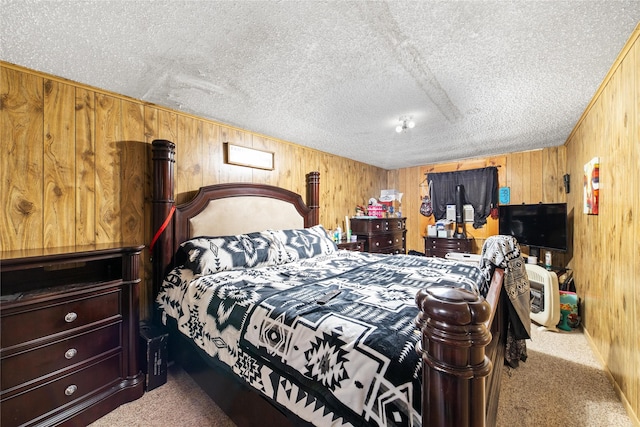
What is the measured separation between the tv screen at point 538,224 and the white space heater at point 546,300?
0.71 m

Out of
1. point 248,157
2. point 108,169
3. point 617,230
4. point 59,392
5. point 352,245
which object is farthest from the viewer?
point 352,245

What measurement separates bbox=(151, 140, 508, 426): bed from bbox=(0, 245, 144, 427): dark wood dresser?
13.7 inches

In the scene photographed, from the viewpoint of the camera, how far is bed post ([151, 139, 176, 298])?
7.26ft

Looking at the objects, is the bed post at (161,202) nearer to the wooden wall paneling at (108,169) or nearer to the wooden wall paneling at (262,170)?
the wooden wall paneling at (108,169)

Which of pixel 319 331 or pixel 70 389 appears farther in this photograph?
pixel 70 389

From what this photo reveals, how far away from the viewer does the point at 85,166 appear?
199 cm

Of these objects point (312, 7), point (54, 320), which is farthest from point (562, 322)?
point (54, 320)

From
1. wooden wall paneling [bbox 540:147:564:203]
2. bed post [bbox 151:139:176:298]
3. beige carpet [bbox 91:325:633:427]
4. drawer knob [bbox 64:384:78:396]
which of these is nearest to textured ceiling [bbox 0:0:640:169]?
bed post [bbox 151:139:176:298]

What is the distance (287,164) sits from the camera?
349 cm

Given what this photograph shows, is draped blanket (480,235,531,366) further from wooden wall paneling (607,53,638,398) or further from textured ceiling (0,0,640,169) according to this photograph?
textured ceiling (0,0,640,169)

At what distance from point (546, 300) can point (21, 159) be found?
460cm

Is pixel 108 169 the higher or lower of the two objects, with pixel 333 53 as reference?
lower

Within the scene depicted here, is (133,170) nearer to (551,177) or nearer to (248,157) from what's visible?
(248,157)

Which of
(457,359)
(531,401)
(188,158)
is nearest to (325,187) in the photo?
(188,158)
